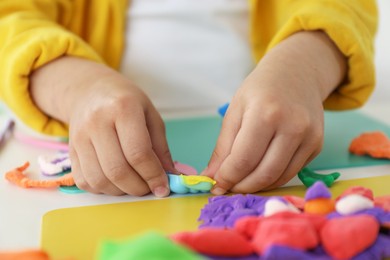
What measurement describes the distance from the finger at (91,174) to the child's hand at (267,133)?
80 millimetres

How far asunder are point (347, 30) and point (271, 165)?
0.23 meters

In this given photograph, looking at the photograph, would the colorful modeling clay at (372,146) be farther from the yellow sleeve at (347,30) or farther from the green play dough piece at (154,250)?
the green play dough piece at (154,250)

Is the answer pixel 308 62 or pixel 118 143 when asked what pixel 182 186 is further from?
pixel 308 62

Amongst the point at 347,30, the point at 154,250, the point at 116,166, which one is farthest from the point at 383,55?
the point at 154,250

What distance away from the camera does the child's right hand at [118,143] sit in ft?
1.34

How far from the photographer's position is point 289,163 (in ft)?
1.40

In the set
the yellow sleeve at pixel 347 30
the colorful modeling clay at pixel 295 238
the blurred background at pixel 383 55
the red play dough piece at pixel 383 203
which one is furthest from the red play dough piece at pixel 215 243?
the blurred background at pixel 383 55

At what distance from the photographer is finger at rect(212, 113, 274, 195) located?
40 centimetres

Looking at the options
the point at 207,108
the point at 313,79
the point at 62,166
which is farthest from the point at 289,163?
the point at 207,108

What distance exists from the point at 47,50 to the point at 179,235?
1.13ft

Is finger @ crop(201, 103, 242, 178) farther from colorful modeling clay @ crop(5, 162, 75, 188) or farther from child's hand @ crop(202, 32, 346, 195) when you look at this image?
colorful modeling clay @ crop(5, 162, 75, 188)

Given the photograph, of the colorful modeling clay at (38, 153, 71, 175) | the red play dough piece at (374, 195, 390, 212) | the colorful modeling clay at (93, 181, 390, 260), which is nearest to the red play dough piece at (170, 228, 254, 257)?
the colorful modeling clay at (93, 181, 390, 260)

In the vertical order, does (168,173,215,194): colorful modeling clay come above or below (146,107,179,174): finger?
below

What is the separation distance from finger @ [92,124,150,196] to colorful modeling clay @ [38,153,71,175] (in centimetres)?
9
